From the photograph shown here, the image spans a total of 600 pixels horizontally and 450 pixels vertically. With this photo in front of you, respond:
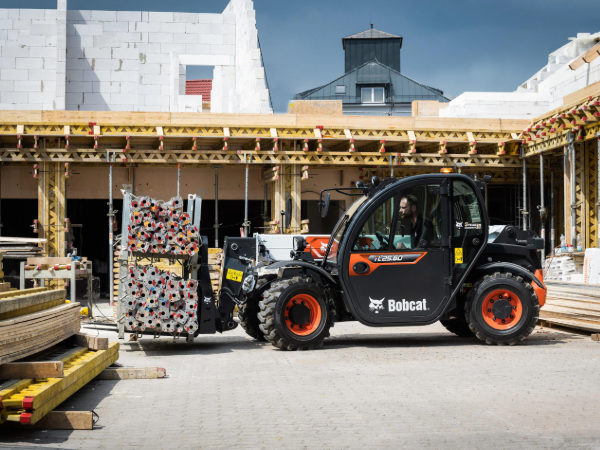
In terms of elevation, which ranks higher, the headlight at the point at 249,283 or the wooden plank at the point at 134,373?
the headlight at the point at 249,283

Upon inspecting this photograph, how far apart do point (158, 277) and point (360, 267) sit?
9.35 feet

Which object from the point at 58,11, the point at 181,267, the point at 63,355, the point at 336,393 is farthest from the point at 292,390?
the point at 58,11

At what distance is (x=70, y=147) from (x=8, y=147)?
71.4 inches

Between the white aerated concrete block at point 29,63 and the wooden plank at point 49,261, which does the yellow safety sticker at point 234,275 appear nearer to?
the wooden plank at point 49,261

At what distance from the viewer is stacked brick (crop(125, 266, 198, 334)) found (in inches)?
375

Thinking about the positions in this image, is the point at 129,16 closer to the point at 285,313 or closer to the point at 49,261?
the point at 49,261

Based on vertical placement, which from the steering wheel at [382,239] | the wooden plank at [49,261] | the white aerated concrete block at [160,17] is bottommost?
the wooden plank at [49,261]

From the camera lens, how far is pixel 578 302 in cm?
1190

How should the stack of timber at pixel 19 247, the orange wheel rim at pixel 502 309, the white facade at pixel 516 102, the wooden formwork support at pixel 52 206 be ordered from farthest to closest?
the white facade at pixel 516 102, the wooden formwork support at pixel 52 206, the stack of timber at pixel 19 247, the orange wheel rim at pixel 502 309

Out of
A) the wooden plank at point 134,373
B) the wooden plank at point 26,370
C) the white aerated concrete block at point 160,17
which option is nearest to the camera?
the wooden plank at point 26,370

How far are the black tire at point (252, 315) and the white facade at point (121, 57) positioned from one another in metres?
17.1

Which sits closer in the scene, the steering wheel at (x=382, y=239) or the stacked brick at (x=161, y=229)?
the stacked brick at (x=161, y=229)

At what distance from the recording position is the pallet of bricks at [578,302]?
11.4 meters

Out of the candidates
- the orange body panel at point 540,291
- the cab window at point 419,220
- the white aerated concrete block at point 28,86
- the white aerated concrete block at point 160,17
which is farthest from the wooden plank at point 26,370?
the white aerated concrete block at point 160,17
